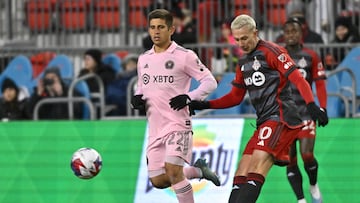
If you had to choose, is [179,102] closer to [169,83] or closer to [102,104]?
[169,83]

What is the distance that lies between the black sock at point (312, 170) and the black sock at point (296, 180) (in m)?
0.13

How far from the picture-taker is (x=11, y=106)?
18.1 meters

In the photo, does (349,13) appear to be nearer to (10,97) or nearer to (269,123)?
(10,97)

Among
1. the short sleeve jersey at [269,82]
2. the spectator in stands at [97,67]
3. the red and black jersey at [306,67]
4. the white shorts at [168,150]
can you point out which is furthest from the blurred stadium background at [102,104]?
the short sleeve jersey at [269,82]

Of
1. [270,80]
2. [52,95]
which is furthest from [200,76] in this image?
[52,95]

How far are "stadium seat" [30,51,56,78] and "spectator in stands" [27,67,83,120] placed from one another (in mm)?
1001

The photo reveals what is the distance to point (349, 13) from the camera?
18.6 meters

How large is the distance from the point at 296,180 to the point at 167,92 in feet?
8.82

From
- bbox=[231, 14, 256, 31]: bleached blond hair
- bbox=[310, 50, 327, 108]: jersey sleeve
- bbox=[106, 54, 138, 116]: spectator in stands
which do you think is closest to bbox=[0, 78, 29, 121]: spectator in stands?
bbox=[106, 54, 138, 116]: spectator in stands

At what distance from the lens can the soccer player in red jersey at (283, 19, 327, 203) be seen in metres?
14.5

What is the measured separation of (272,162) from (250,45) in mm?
1160

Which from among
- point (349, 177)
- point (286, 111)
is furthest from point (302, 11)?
point (286, 111)

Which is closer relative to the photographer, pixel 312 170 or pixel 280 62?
pixel 280 62

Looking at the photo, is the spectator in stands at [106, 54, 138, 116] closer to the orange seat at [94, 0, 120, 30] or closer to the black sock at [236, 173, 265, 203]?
Answer: the orange seat at [94, 0, 120, 30]
